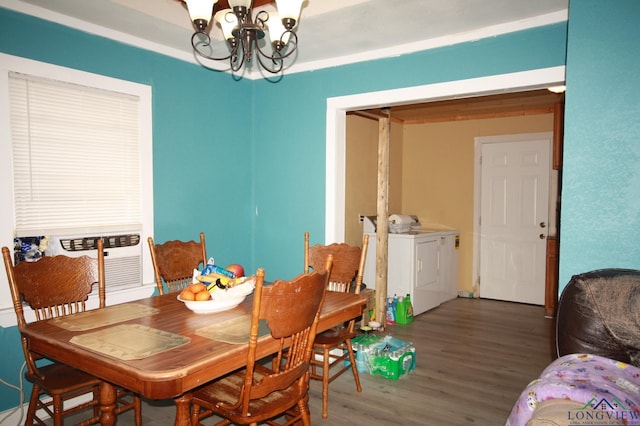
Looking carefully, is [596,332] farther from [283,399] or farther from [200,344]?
[200,344]

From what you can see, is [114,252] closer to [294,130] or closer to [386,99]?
[294,130]

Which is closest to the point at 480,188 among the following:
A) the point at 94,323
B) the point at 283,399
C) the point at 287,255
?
the point at 287,255

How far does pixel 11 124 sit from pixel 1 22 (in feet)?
1.84

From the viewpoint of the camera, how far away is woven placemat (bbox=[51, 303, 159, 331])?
1.93 m

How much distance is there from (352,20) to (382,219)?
2.09 meters

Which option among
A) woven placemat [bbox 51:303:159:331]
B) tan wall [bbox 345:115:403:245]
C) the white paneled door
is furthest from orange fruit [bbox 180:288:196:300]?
the white paneled door

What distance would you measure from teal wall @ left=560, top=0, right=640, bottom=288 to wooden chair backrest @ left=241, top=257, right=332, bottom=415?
1.25 metres

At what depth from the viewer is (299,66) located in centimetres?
372

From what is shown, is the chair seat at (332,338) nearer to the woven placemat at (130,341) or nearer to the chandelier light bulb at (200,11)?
the woven placemat at (130,341)

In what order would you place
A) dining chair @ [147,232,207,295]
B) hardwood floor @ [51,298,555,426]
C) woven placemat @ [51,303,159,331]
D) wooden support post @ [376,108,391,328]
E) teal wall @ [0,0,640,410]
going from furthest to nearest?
wooden support post @ [376,108,391,328]
dining chair @ [147,232,207,295]
hardwood floor @ [51,298,555,426]
teal wall @ [0,0,640,410]
woven placemat @ [51,303,159,331]

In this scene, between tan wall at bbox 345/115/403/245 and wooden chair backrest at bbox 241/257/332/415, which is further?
tan wall at bbox 345/115/403/245

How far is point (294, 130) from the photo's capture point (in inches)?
150

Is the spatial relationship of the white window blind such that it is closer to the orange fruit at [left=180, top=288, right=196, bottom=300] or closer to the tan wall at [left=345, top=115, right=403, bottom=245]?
the orange fruit at [left=180, top=288, right=196, bottom=300]

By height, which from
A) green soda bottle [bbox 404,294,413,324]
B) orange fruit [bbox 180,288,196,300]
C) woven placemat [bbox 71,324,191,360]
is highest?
orange fruit [bbox 180,288,196,300]
